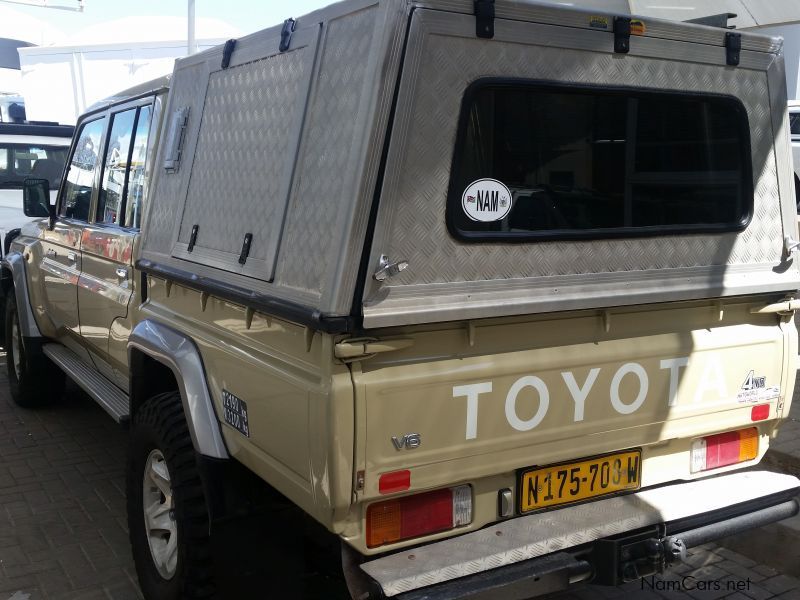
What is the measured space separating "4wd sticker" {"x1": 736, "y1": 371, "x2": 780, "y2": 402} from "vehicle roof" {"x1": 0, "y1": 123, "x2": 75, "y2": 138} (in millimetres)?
8300

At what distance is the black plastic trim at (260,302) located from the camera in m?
2.38

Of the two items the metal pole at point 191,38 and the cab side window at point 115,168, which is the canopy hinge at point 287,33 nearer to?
the cab side window at point 115,168

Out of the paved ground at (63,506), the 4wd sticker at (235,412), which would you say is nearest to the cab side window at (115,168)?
the paved ground at (63,506)

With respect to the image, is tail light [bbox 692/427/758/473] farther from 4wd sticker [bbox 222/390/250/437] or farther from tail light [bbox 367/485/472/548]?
4wd sticker [bbox 222/390/250/437]

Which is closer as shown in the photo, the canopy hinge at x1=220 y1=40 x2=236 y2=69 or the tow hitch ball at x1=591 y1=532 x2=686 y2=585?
the tow hitch ball at x1=591 y1=532 x2=686 y2=585

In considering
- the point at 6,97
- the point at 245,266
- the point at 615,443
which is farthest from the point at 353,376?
the point at 6,97

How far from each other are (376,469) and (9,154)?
839 cm

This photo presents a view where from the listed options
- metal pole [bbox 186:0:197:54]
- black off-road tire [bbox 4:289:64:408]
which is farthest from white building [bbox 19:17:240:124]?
black off-road tire [bbox 4:289:64:408]

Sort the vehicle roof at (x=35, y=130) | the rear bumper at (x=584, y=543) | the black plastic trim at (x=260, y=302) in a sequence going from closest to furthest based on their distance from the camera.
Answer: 1. the black plastic trim at (x=260, y=302)
2. the rear bumper at (x=584, y=543)
3. the vehicle roof at (x=35, y=130)

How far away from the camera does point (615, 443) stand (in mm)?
2943

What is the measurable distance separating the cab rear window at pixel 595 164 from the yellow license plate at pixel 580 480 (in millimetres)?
776

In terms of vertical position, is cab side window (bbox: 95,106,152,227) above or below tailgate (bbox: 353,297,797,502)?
above

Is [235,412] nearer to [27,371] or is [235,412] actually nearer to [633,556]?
[633,556]

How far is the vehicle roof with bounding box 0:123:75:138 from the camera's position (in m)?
9.34
